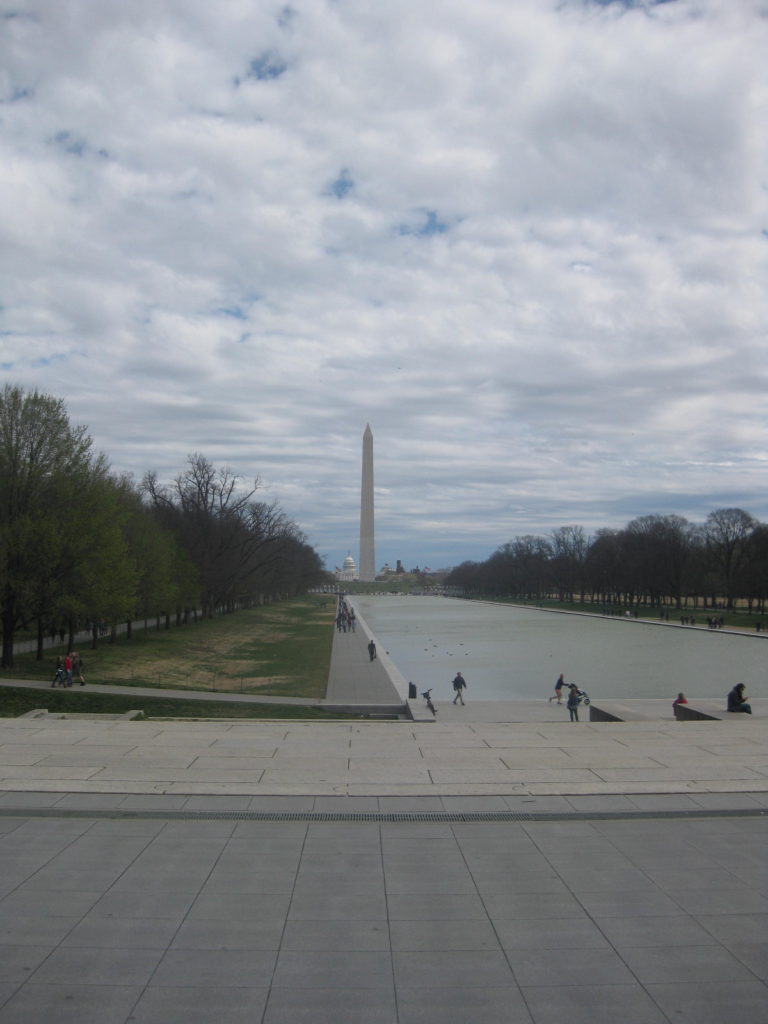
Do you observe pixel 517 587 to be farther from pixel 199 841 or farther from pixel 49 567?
pixel 199 841

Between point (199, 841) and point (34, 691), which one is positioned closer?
point (199, 841)

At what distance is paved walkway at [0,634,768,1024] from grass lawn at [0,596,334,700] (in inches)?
604

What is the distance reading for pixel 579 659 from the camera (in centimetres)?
3928

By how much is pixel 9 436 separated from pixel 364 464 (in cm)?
10501

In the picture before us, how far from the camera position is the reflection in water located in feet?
96.6

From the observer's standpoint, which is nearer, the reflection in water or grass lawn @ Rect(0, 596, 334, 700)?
grass lawn @ Rect(0, 596, 334, 700)

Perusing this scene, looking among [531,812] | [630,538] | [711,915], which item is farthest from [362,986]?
[630,538]

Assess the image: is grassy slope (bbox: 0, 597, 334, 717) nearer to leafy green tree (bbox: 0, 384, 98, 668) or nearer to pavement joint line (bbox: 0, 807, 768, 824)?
leafy green tree (bbox: 0, 384, 98, 668)

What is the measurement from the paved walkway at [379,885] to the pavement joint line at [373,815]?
25 mm

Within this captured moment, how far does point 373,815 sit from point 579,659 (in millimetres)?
32947

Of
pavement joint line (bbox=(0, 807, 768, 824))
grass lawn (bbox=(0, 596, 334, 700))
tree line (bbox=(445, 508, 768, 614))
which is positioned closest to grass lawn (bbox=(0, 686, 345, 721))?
grass lawn (bbox=(0, 596, 334, 700))

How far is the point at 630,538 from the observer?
337 feet

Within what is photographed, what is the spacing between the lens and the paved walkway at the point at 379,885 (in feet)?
15.3

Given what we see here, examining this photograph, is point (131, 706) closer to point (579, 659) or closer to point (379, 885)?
point (379, 885)
